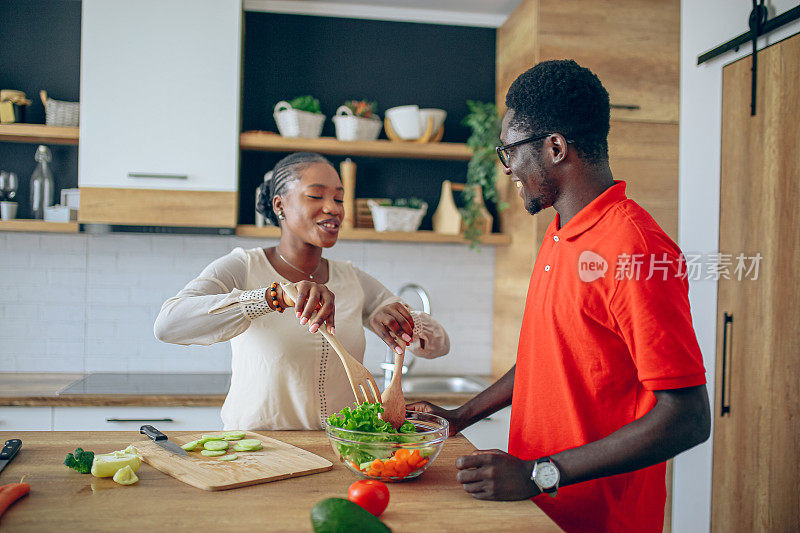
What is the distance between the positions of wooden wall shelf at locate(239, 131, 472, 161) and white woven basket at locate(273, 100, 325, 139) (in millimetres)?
40

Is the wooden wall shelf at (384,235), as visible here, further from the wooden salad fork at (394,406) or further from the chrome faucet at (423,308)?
the wooden salad fork at (394,406)

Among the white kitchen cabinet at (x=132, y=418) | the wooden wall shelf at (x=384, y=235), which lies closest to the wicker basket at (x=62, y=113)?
the wooden wall shelf at (x=384, y=235)

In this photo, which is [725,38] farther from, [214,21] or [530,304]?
[214,21]

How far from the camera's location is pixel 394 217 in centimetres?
331

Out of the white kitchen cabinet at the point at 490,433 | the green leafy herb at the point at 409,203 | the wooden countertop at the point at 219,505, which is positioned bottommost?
the white kitchen cabinet at the point at 490,433

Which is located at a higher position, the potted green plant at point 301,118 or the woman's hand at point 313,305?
the potted green plant at point 301,118

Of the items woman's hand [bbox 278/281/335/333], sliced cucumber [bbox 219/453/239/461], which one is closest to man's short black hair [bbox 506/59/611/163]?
woman's hand [bbox 278/281/335/333]

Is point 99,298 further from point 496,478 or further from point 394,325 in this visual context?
point 496,478

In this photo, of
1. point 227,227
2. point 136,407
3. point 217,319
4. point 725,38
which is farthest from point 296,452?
point 725,38

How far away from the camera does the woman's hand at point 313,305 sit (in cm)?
157

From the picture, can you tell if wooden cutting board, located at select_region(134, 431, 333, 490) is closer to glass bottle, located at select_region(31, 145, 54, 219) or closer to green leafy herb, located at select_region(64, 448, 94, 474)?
green leafy herb, located at select_region(64, 448, 94, 474)

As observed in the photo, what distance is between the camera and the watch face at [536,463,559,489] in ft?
4.06

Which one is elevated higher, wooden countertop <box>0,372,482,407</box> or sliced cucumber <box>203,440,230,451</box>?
sliced cucumber <box>203,440,230,451</box>

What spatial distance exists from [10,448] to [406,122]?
2.39m
